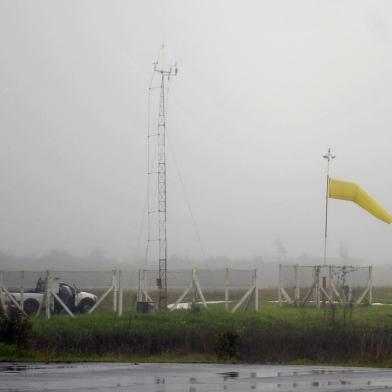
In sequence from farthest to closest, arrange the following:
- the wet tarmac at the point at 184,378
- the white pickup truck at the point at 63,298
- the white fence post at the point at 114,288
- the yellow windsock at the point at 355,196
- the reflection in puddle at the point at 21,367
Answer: the yellow windsock at the point at 355,196 < the white pickup truck at the point at 63,298 < the white fence post at the point at 114,288 < the reflection in puddle at the point at 21,367 < the wet tarmac at the point at 184,378

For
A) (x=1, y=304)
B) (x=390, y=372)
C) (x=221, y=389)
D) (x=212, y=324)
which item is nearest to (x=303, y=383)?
(x=221, y=389)

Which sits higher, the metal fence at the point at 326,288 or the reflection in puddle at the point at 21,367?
the metal fence at the point at 326,288

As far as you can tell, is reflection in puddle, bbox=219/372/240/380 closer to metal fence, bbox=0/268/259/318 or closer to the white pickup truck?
metal fence, bbox=0/268/259/318

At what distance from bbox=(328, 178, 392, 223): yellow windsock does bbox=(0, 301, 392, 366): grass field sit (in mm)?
9873

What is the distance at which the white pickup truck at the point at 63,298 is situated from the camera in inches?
1781

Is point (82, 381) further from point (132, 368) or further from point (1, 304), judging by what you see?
point (1, 304)

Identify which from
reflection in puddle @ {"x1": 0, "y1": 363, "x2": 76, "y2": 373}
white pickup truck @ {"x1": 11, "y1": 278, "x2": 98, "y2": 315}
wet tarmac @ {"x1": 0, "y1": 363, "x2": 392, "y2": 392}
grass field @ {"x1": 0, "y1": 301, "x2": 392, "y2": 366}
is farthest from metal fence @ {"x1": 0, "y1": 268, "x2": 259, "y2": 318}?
wet tarmac @ {"x1": 0, "y1": 363, "x2": 392, "y2": 392}

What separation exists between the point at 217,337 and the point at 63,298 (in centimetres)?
1841

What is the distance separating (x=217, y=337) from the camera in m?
29.1

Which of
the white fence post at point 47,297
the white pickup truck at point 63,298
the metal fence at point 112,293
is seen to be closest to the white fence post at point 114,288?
the metal fence at point 112,293

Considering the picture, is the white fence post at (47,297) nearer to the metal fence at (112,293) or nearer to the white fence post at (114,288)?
the metal fence at (112,293)

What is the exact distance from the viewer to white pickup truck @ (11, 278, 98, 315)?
45250mm

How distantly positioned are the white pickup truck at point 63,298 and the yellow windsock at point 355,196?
14339mm

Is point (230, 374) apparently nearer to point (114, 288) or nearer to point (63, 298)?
point (114, 288)
